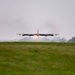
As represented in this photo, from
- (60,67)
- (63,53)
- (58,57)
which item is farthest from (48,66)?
(63,53)

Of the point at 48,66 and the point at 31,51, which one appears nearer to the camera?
the point at 48,66

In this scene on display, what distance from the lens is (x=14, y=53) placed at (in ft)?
196

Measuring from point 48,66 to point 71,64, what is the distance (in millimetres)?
5383

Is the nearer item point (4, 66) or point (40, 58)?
point (4, 66)

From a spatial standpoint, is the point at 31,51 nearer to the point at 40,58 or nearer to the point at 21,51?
the point at 21,51

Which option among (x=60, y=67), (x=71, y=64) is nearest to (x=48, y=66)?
(x=60, y=67)

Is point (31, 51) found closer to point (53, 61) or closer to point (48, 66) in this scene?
point (53, 61)

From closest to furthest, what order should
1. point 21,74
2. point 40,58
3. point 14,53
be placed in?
point 21,74 < point 40,58 < point 14,53

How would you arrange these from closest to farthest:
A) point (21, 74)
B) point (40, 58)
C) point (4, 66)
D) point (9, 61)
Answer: point (21, 74)
point (4, 66)
point (9, 61)
point (40, 58)

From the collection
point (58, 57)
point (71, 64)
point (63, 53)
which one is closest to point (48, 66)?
point (71, 64)

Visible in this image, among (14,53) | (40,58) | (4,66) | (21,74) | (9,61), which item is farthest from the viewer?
(14,53)

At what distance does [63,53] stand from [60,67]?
14.2 m

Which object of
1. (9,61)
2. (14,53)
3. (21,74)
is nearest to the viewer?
(21,74)

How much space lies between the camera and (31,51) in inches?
2479
